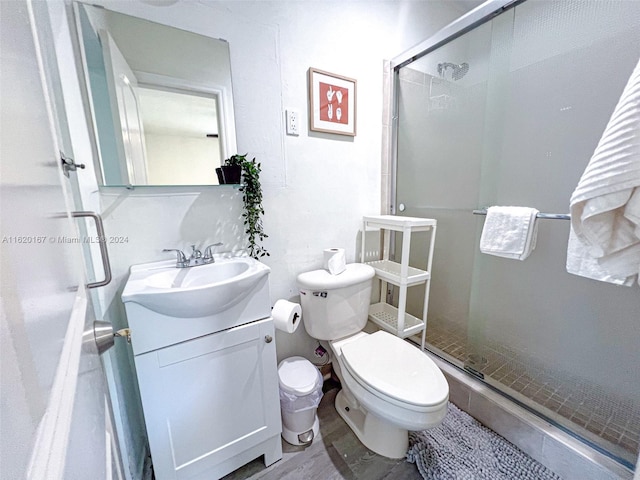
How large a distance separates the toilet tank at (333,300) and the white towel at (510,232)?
0.56 meters

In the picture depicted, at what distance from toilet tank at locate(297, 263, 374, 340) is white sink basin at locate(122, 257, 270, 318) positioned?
333 millimetres

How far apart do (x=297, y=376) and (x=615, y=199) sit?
1.26m

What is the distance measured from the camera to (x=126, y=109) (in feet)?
3.19

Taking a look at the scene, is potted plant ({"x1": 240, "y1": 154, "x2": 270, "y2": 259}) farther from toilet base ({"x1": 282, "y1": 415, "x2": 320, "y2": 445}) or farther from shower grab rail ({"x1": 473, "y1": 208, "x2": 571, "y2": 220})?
shower grab rail ({"x1": 473, "y1": 208, "x2": 571, "y2": 220})

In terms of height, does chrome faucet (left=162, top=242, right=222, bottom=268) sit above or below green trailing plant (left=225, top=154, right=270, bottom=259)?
below

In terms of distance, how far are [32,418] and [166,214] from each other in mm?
980

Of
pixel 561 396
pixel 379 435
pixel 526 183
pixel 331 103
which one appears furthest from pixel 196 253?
pixel 561 396

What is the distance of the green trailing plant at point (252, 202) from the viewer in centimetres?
112

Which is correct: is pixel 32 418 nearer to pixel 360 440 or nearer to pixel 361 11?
pixel 360 440

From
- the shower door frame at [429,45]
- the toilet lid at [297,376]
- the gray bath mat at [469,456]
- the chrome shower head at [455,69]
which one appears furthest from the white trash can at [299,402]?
the chrome shower head at [455,69]

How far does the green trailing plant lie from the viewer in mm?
1119

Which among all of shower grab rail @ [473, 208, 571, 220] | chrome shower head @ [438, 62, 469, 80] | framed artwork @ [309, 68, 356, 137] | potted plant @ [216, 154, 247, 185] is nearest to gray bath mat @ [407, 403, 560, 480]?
shower grab rail @ [473, 208, 571, 220]

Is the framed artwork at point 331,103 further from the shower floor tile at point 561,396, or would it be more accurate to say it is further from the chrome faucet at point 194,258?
the shower floor tile at point 561,396

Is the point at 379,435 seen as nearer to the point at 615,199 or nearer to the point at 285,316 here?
the point at 285,316
